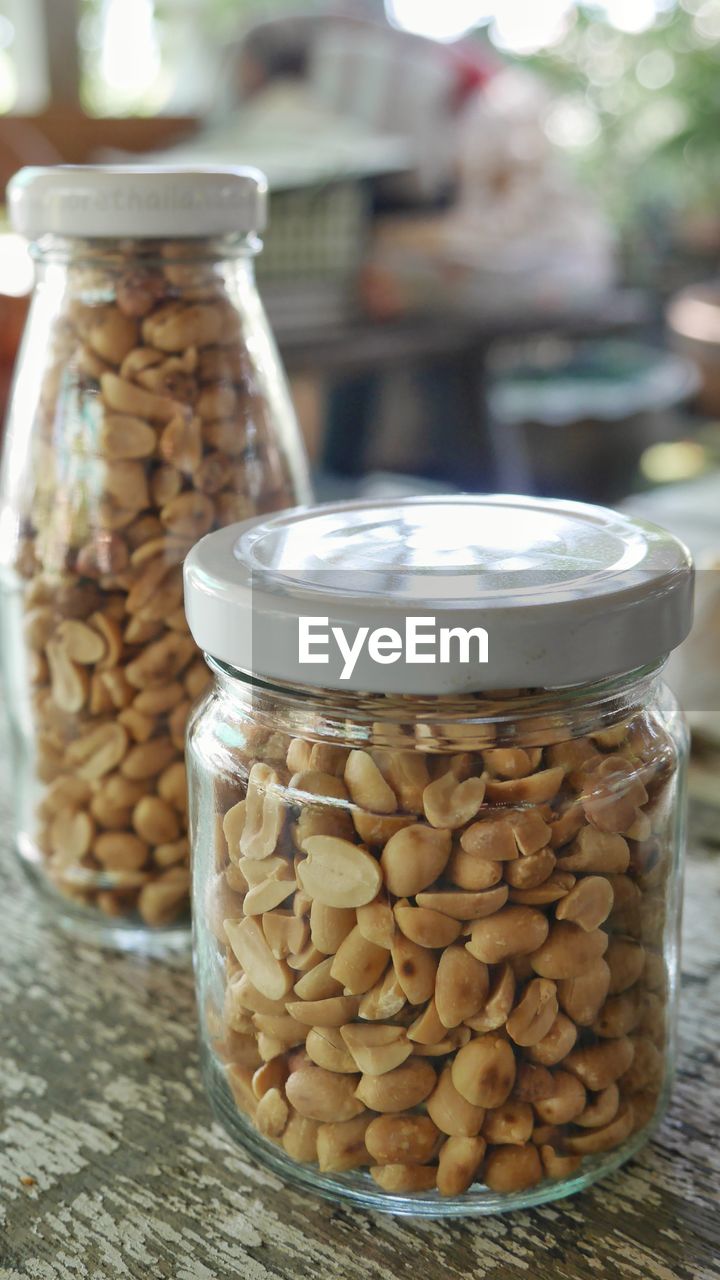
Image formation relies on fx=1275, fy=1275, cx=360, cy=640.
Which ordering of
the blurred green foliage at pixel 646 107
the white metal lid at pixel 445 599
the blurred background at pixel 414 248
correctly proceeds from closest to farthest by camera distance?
the white metal lid at pixel 445 599
the blurred background at pixel 414 248
the blurred green foliage at pixel 646 107

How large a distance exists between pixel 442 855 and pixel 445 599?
6 cm

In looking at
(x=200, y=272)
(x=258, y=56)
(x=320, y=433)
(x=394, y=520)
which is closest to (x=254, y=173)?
(x=200, y=272)

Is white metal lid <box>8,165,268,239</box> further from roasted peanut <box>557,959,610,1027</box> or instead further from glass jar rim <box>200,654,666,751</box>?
roasted peanut <box>557,959,610,1027</box>

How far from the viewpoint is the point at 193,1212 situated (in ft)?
1.16

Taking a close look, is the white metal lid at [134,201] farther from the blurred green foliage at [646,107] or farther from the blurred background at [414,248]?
the blurred green foliage at [646,107]

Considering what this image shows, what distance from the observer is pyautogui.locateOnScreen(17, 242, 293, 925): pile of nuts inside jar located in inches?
17.8

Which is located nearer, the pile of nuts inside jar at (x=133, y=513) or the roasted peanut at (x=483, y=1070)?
the roasted peanut at (x=483, y=1070)

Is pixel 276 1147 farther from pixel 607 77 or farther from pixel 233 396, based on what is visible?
pixel 607 77

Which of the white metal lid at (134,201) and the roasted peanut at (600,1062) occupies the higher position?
the white metal lid at (134,201)

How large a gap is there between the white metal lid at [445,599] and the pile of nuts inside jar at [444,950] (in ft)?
0.09

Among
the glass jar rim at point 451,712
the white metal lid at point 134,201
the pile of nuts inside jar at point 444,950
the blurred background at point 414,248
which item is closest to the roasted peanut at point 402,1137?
the pile of nuts inside jar at point 444,950

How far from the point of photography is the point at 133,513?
17.9 inches

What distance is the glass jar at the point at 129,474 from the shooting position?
45 cm

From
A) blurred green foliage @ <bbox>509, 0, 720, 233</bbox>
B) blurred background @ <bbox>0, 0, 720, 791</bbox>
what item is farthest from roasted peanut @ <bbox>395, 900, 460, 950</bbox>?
blurred green foliage @ <bbox>509, 0, 720, 233</bbox>
